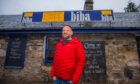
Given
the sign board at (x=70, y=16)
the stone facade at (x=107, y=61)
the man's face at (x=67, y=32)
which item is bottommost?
the stone facade at (x=107, y=61)

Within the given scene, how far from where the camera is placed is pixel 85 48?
9.66 meters

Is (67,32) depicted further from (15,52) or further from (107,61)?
(15,52)

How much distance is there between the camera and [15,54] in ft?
32.8

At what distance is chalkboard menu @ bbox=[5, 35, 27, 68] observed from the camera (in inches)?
387

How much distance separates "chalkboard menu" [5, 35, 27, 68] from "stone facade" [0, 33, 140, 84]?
0.78 feet

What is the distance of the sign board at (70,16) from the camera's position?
10070 millimetres

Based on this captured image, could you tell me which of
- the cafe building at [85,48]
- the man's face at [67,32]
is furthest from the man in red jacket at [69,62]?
the cafe building at [85,48]

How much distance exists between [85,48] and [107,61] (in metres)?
1.34

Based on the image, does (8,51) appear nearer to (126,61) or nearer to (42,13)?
(42,13)

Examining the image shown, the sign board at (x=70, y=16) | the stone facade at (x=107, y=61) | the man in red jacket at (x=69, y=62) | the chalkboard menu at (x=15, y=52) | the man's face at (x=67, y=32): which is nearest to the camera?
the man in red jacket at (x=69, y=62)

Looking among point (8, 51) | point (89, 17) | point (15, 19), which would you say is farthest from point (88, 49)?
point (15, 19)

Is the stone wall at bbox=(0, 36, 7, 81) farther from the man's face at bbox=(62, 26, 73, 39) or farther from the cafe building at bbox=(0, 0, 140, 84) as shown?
the man's face at bbox=(62, 26, 73, 39)

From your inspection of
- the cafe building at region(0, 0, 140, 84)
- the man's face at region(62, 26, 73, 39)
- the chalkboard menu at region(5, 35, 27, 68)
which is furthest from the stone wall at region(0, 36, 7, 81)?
the man's face at region(62, 26, 73, 39)

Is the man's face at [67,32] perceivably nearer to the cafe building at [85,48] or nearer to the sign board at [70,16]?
the cafe building at [85,48]
